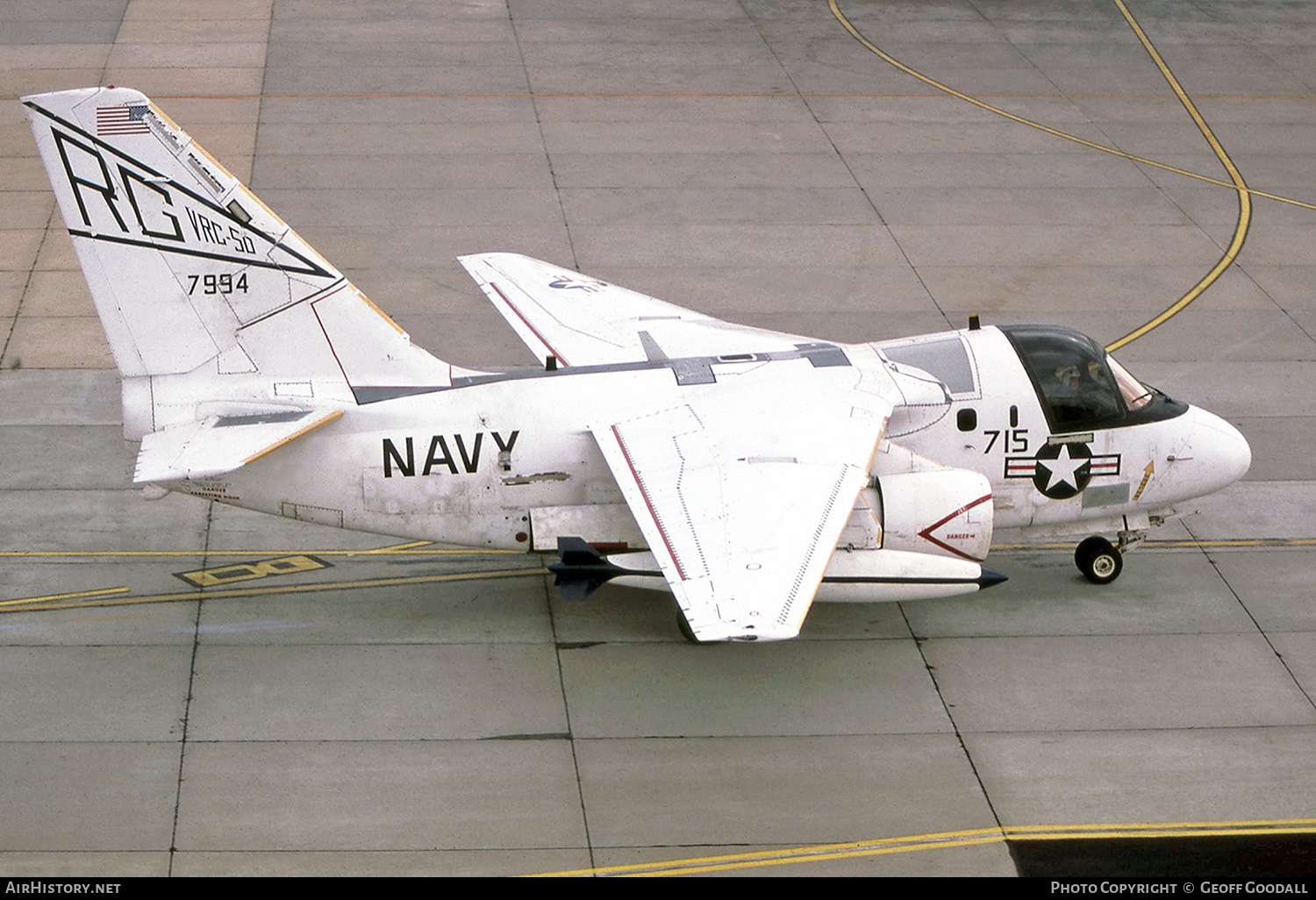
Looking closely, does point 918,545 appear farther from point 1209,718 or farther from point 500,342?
point 500,342

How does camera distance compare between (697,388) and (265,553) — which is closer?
(697,388)

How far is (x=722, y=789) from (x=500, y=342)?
39.8 feet

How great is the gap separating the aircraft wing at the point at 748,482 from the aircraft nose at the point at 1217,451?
14.3ft

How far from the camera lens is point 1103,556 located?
65.4 feet

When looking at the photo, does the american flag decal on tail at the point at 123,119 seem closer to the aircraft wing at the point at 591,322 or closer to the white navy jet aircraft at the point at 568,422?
the white navy jet aircraft at the point at 568,422

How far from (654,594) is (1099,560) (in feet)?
18.3

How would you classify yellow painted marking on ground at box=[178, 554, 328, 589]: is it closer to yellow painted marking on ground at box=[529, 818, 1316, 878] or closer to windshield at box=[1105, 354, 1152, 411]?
yellow painted marking on ground at box=[529, 818, 1316, 878]

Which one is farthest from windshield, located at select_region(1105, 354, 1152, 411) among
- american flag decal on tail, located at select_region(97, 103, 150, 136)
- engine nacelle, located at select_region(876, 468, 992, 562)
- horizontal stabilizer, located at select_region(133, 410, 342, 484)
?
american flag decal on tail, located at select_region(97, 103, 150, 136)

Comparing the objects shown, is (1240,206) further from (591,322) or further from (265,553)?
(265,553)

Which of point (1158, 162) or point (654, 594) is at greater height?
point (654, 594)

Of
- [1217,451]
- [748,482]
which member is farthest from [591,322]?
[1217,451]

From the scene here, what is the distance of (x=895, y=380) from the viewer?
62.3ft

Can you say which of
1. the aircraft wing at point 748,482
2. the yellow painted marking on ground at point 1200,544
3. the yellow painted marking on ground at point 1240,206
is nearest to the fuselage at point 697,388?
the aircraft wing at point 748,482
